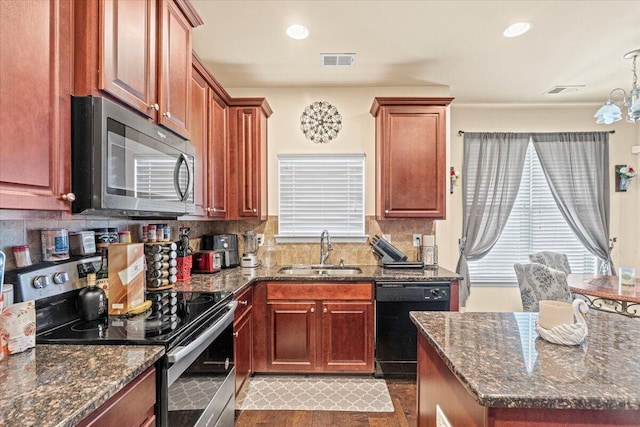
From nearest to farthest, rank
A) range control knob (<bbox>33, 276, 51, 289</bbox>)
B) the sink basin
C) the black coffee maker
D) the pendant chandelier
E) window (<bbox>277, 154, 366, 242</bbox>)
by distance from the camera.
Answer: range control knob (<bbox>33, 276, 51, 289</bbox>) → the pendant chandelier → the black coffee maker → the sink basin → window (<bbox>277, 154, 366, 242</bbox>)

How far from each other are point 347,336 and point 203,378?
154 cm

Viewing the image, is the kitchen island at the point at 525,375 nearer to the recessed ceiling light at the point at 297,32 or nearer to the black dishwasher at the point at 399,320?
the black dishwasher at the point at 399,320

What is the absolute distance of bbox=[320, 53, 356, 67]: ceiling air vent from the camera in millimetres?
2887

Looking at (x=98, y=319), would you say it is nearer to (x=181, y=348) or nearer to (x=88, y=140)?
(x=181, y=348)

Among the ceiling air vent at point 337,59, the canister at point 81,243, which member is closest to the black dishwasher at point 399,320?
the ceiling air vent at point 337,59

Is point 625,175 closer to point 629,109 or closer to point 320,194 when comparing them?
point 629,109

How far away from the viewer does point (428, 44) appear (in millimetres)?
2711

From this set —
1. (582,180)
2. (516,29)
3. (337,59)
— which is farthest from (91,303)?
(582,180)

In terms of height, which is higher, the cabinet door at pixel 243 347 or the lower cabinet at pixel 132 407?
the lower cabinet at pixel 132 407

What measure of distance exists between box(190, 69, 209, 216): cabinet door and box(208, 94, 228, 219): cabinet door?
0.24 ft

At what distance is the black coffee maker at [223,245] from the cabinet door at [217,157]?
243 mm

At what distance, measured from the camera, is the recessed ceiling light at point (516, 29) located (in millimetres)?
2436

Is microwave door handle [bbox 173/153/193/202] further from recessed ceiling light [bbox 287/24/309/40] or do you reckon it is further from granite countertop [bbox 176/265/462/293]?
recessed ceiling light [bbox 287/24/309/40]

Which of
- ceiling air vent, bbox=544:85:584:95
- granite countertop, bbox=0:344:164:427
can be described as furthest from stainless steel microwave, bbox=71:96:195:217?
ceiling air vent, bbox=544:85:584:95
